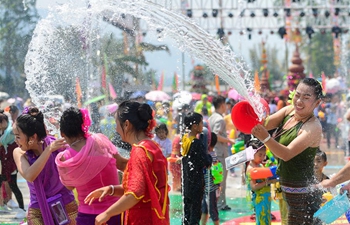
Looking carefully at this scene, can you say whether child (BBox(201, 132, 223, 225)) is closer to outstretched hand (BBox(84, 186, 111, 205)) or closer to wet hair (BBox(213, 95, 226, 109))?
wet hair (BBox(213, 95, 226, 109))

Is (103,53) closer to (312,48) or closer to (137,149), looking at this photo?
(137,149)

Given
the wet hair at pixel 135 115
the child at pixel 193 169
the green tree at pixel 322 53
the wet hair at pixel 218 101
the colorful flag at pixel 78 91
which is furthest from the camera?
the green tree at pixel 322 53

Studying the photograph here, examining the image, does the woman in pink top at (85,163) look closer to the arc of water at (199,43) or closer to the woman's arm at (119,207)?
the woman's arm at (119,207)

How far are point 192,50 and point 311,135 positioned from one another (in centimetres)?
156

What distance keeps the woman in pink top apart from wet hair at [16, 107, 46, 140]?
18.5 inches

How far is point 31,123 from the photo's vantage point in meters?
5.30

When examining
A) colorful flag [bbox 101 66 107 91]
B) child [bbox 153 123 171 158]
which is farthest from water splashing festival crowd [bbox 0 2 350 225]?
colorful flag [bbox 101 66 107 91]

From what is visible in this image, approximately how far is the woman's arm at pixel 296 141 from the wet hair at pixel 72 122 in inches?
50.0

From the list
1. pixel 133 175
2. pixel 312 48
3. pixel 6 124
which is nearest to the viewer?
pixel 133 175

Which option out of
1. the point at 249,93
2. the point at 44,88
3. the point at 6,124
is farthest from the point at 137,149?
the point at 6,124

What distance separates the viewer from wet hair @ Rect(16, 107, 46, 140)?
17.4ft

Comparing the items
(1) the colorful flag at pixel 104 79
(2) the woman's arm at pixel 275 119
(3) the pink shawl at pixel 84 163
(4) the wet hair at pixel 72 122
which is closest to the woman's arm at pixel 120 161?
(3) the pink shawl at pixel 84 163

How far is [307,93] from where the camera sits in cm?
518

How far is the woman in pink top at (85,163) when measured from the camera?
476 cm
